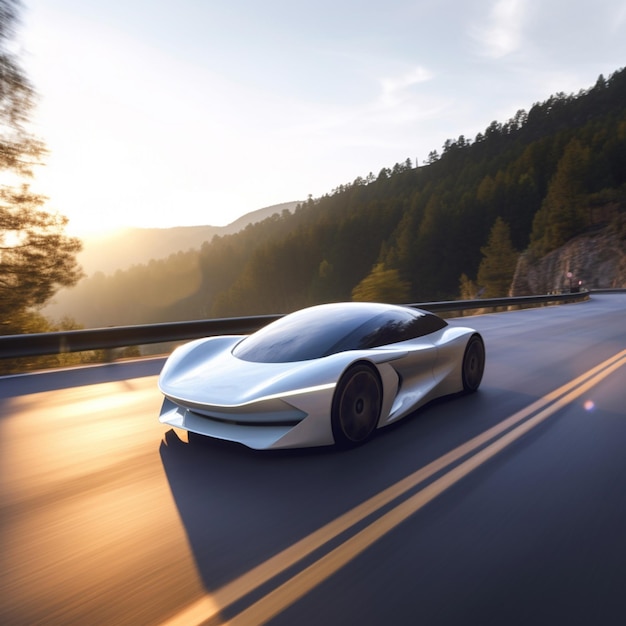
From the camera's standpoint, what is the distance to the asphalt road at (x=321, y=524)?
2527 mm

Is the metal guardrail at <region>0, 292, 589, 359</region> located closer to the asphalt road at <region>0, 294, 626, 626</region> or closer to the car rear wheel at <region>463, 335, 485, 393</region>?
the asphalt road at <region>0, 294, 626, 626</region>

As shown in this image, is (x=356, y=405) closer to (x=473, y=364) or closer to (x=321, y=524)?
(x=321, y=524)

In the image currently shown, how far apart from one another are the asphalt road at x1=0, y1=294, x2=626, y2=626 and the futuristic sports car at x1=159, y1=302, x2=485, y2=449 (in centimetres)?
24

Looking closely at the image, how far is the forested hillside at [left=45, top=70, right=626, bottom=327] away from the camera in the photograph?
8019 cm

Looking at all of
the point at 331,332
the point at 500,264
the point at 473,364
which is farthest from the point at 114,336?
the point at 500,264

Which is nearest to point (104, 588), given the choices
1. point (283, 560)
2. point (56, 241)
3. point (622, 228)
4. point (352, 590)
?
point (283, 560)

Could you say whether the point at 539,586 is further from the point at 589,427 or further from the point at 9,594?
the point at 589,427

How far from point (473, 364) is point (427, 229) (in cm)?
10340

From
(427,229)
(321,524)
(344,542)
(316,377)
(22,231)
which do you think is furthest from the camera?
(427,229)

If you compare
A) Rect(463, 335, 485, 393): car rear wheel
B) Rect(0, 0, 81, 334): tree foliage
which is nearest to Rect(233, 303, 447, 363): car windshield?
Rect(463, 335, 485, 393): car rear wheel

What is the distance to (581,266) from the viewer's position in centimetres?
6688

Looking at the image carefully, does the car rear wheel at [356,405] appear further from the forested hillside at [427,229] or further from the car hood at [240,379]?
the forested hillside at [427,229]

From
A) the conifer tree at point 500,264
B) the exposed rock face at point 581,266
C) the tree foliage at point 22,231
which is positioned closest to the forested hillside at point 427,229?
the conifer tree at point 500,264

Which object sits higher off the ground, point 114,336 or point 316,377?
point 316,377
